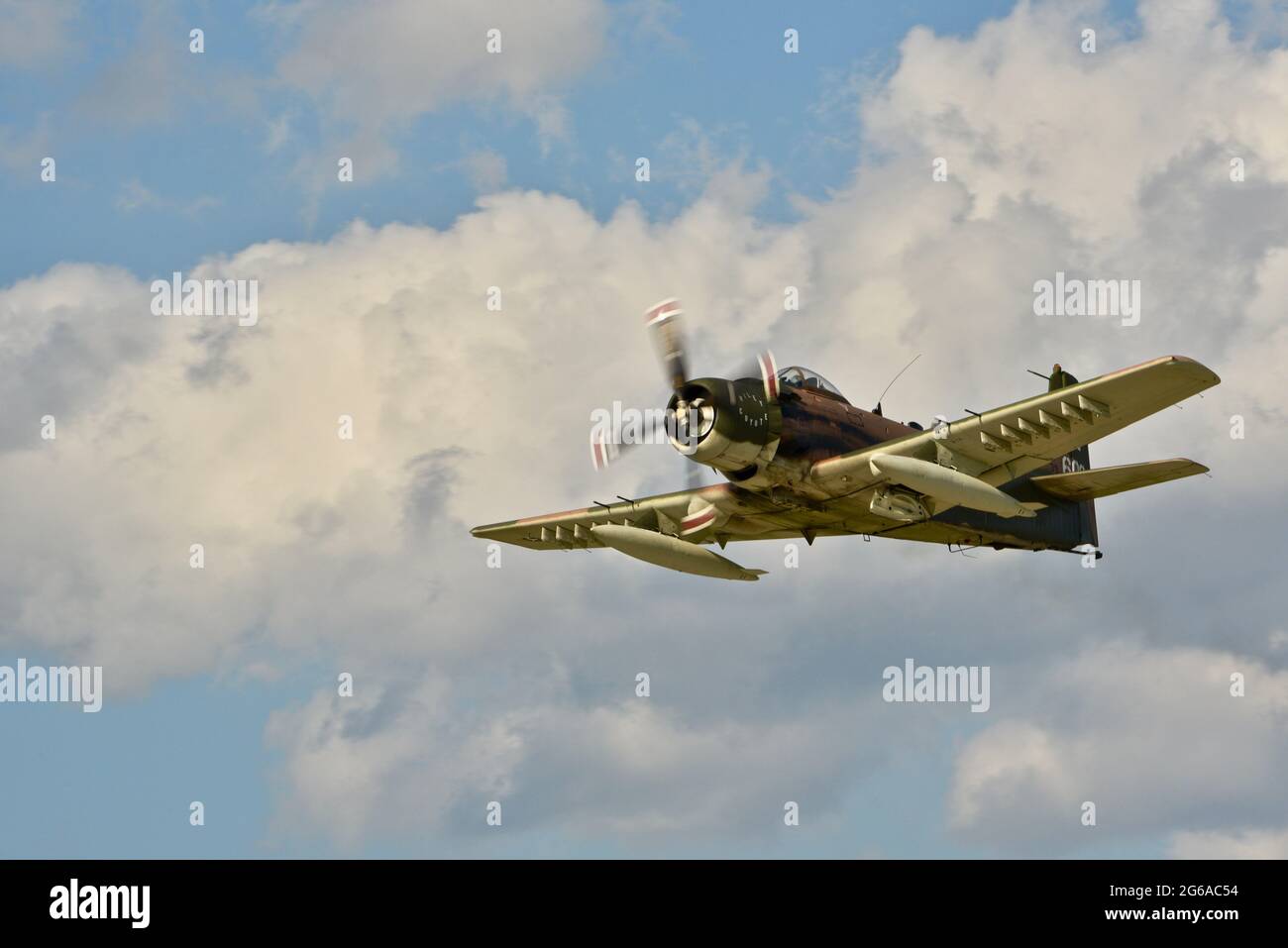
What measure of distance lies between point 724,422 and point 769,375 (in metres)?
1.70

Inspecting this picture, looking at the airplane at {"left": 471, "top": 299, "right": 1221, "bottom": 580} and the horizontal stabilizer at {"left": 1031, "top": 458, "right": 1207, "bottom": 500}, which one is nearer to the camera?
the airplane at {"left": 471, "top": 299, "right": 1221, "bottom": 580}

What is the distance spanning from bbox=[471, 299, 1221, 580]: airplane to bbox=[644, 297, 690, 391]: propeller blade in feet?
0.10

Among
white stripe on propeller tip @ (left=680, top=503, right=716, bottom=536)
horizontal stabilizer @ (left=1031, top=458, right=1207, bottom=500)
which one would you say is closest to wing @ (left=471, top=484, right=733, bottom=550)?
white stripe on propeller tip @ (left=680, top=503, right=716, bottom=536)

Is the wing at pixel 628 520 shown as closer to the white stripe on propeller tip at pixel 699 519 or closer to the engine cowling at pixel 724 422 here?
the white stripe on propeller tip at pixel 699 519

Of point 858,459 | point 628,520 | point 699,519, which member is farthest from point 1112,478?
point 628,520

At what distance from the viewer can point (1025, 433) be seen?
38219 millimetres

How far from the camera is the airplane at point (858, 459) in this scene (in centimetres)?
3675

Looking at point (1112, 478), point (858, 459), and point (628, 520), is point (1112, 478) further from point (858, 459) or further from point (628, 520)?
point (628, 520)

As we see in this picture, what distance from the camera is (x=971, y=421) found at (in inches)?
1502

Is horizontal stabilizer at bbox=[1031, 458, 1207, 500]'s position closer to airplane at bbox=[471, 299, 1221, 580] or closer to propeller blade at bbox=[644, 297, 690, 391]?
airplane at bbox=[471, 299, 1221, 580]

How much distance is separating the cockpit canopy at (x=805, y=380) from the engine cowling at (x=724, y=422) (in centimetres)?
107

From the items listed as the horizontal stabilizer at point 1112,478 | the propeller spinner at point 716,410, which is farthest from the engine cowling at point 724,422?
the horizontal stabilizer at point 1112,478

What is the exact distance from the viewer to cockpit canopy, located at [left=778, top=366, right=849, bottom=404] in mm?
38969
